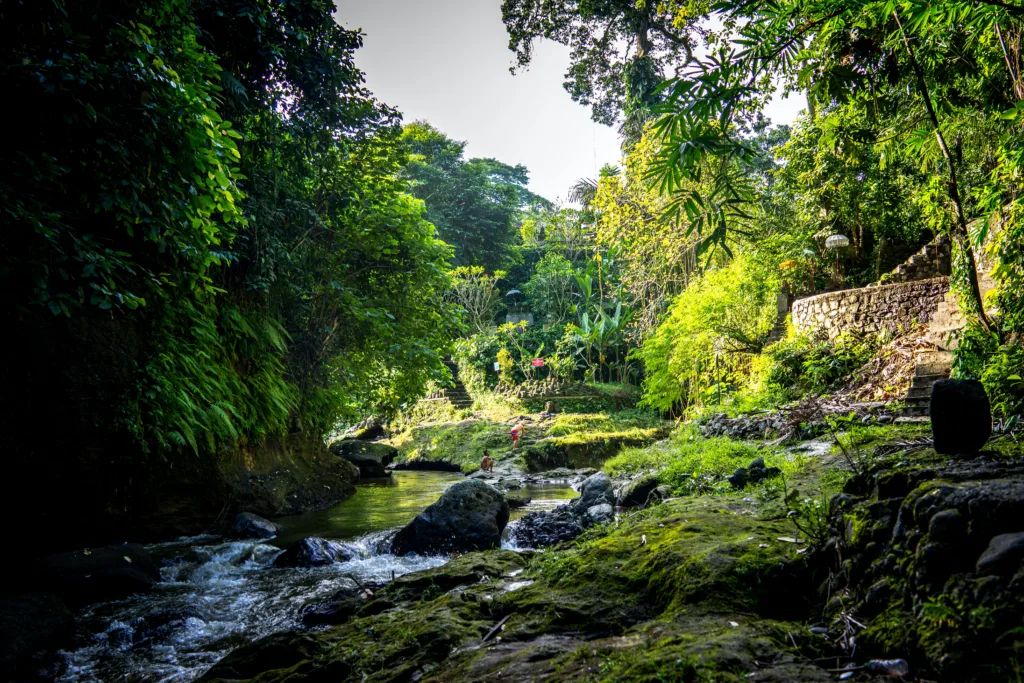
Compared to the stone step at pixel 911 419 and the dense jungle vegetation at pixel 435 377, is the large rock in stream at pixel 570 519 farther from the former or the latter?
the stone step at pixel 911 419

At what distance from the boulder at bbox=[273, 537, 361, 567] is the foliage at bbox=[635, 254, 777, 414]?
8.99 meters

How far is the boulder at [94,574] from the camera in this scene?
4691mm

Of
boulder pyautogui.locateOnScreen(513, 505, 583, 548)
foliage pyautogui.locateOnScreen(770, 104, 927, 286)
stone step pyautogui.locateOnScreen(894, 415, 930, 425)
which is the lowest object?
boulder pyautogui.locateOnScreen(513, 505, 583, 548)

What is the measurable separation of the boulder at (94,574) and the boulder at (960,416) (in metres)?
6.22

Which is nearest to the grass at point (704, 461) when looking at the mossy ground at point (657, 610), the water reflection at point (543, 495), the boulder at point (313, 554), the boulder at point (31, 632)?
the water reflection at point (543, 495)

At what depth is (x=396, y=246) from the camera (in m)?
10.6

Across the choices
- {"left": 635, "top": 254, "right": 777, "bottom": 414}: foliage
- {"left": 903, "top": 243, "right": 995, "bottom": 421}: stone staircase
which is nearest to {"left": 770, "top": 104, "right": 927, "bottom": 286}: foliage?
{"left": 635, "top": 254, "right": 777, "bottom": 414}: foliage

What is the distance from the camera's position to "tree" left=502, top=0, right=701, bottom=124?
715 inches

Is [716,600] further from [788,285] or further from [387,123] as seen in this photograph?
[788,285]

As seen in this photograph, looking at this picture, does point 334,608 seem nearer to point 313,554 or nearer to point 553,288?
point 313,554

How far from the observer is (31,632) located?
12.5 ft

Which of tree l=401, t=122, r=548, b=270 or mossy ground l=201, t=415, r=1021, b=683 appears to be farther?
tree l=401, t=122, r=548, b=270


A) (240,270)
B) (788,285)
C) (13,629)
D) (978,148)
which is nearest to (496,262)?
(788,285)

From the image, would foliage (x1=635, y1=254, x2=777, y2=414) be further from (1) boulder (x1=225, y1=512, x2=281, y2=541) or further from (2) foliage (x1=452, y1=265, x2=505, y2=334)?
(2) foliage (x1=452, y1=265, x2=505, y2=334)
